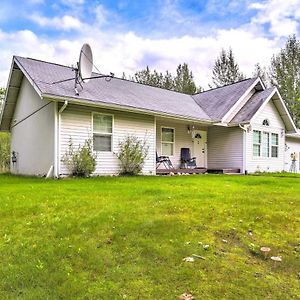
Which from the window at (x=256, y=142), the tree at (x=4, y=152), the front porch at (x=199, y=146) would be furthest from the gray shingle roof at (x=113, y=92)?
the tree at (x=4, y=152)

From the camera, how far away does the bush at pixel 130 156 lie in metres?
11.6

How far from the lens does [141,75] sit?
31578 millimetres

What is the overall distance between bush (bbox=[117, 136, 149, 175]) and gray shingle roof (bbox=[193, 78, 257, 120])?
4701 mm

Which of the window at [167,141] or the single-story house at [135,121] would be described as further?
the window at [167,141]

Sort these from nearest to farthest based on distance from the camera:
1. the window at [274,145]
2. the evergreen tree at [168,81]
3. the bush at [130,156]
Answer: the bush at [130,156] < the window at [274,145] < the evergreen tree at [168,81]

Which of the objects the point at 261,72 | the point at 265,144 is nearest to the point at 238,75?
the point at 261,72

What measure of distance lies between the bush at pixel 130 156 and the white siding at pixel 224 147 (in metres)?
5.07

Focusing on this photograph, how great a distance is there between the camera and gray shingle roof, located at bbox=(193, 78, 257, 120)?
15.3 meters

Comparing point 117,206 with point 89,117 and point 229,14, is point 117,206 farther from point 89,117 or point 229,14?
point 229,14

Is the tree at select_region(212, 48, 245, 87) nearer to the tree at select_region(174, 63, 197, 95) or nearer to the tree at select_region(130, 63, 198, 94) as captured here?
the tree at select_region(174, 63, 197, 95)

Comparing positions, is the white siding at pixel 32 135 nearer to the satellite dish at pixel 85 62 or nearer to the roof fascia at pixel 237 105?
the satellite dish at pixel 85 62

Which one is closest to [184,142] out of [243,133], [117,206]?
[243,133]

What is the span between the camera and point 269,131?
52.3 ft

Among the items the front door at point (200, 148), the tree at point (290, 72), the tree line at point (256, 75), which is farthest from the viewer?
the tree line at point (256, 75)
